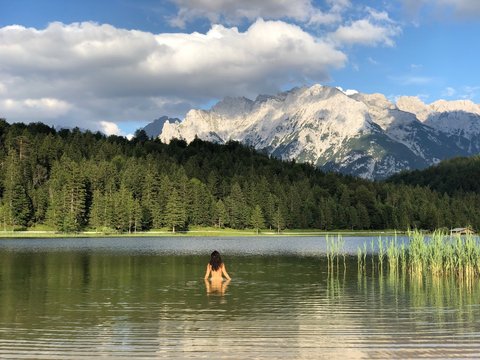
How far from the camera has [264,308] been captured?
3469 cm

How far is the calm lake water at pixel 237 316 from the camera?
2334cm

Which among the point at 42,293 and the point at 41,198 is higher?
the point at 41,198

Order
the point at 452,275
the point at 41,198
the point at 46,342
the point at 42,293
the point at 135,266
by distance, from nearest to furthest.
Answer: the point at 46,342 < the point at 42,293 < the point at 452,275 < the point at 135,266 < the point at 41,198

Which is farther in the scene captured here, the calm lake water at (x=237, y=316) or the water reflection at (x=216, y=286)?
the water reflection at (x=216, y=286)

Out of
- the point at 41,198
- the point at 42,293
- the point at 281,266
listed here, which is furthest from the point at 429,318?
the point at 41,198

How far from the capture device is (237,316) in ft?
104

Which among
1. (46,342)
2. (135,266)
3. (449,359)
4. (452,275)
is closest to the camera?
(449,359)

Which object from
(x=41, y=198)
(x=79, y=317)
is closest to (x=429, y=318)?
(x=79, y=317)

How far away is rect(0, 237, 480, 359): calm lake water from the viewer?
23.3 m

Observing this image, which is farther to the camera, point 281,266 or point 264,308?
point 281,266

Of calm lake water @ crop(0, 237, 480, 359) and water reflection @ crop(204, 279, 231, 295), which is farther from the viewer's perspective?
water reflection @ crop(204, 279, 231, 295)

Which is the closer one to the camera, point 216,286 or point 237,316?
point 237,316

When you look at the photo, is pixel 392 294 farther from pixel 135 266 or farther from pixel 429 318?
pixel 135 266

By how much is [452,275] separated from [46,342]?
38933mm
